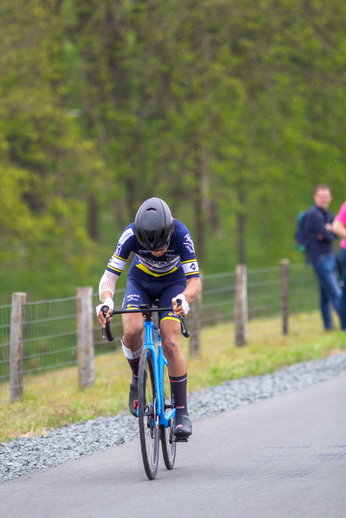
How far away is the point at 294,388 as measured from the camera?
887cm

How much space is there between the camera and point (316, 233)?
1248cm

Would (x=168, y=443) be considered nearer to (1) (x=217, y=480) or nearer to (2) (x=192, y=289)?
(1) (x=217, y=480)

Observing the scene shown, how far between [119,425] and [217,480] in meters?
2.15

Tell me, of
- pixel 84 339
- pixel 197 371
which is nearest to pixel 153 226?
pixel 84 339

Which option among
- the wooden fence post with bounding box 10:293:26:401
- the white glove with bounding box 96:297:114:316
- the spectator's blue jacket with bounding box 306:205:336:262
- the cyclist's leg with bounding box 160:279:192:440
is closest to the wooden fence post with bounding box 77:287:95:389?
the wooden fence post with bounding box 10:293:26:401

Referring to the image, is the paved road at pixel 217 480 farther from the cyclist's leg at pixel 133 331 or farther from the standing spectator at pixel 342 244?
the standing spectator at pixel 342 244

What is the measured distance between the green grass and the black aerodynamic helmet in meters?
2.36

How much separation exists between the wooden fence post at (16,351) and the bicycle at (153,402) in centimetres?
307

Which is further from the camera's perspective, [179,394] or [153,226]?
[179,394]

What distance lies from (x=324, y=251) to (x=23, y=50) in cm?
1106

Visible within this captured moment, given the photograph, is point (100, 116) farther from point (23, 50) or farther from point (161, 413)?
point (161, 413)

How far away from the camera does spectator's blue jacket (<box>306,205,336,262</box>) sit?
12.3 m

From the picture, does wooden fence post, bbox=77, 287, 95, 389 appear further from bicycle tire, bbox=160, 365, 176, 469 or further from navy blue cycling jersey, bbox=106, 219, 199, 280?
bicycle tire, bbox=160, 365, 176, 469

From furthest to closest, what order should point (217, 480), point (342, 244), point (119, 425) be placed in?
point (342, 244), point (119, 425), point (217, 480)
